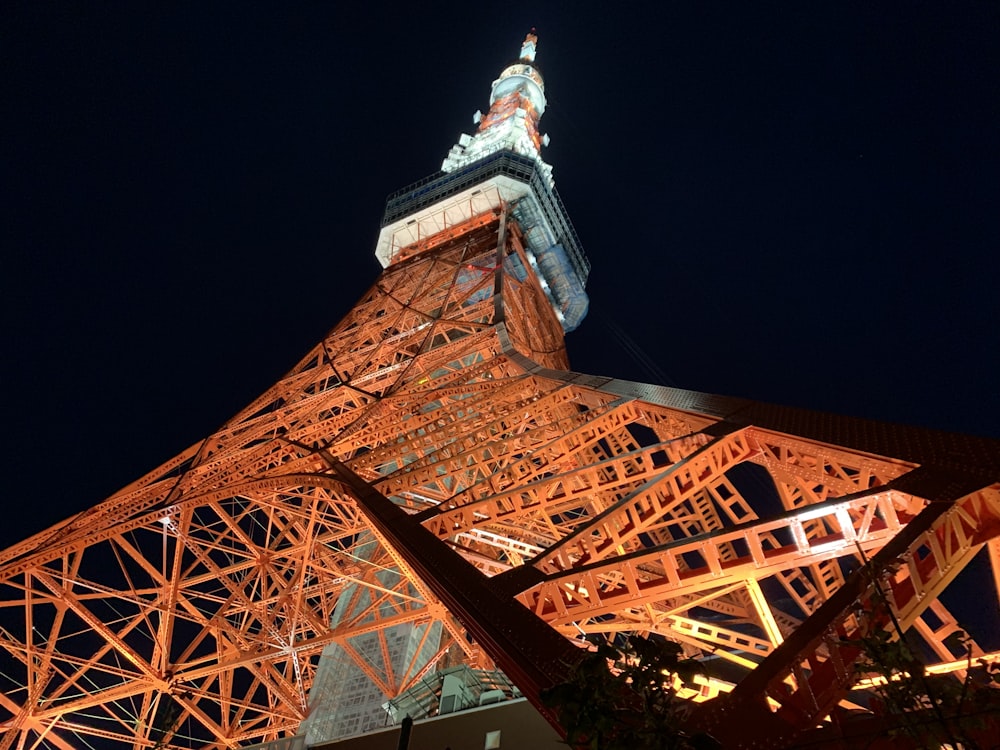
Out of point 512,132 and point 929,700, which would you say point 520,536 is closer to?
point 929,700

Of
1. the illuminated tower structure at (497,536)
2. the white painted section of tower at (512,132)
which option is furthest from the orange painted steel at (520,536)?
the white painted section of tower at (512,132)

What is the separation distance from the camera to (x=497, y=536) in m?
8.59

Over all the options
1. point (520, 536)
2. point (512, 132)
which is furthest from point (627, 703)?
point (512, 132)

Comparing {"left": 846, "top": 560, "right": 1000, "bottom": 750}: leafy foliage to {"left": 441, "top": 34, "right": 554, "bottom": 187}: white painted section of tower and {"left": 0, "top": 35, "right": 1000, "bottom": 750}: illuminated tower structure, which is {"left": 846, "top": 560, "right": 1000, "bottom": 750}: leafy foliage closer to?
{"left": 0, "top": 35, "right": 1000, "bottom": 750}: illuminated tower structure

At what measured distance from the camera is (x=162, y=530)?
39.7ft

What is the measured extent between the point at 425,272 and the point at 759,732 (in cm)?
2037

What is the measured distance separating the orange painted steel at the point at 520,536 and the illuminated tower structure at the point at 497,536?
0.09ft

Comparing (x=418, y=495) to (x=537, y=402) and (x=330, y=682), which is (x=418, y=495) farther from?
(x=537, y=402)

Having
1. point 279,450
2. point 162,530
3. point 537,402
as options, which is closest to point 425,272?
point 279,450

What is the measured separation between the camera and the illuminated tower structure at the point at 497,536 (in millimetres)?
3449

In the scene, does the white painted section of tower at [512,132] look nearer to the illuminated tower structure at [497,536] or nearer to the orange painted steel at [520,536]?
the illuminated tower structure at [497,536]

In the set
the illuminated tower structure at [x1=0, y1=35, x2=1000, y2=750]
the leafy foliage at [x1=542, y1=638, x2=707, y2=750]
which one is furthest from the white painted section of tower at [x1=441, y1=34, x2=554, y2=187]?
the leafy foliage at [x1=542, y1=638, x2=707, y2=750]

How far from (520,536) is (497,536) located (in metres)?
2.18

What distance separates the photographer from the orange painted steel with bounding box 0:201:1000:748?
134 inches
